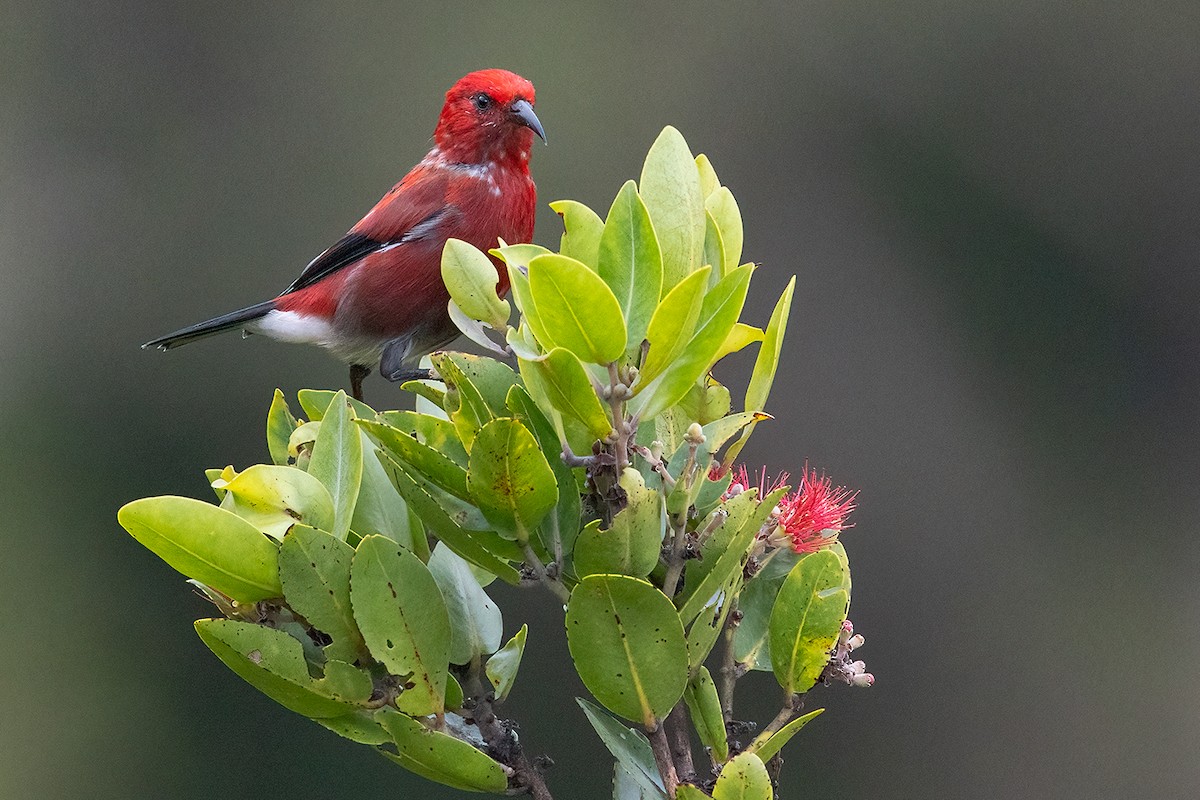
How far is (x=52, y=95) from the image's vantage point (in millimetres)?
7875

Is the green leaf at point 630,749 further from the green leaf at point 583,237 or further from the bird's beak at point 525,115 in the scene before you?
the bird's beak at point 525,115

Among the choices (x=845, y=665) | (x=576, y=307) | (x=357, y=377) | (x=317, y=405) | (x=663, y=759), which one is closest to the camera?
(x=576, y=307)

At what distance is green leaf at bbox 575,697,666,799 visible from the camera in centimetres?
139

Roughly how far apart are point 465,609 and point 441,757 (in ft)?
0.67

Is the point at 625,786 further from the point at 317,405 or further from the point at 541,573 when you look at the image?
the point at 317,405

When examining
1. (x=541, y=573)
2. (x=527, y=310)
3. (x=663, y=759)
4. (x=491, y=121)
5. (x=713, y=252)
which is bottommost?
(x=663, y=759)

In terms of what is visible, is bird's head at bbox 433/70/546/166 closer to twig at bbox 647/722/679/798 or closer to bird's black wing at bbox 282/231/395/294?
bird's black wing at bbox 282/231/395/294

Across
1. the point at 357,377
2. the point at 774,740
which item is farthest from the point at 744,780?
the point at 357,377

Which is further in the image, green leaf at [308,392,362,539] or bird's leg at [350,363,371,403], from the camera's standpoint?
bird's leg at [350,363,371,403]

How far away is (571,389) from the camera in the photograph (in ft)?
4.05

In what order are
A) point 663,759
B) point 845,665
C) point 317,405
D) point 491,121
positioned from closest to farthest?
point 663,759 → point 845,665 → point 317,405 → point 491,121

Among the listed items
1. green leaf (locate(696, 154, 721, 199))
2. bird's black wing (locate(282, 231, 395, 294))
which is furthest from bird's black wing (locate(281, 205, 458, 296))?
green leaf (locate(696, 154, 721, 199))

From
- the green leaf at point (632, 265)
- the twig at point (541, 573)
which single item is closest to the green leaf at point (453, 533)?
the twig at point (541, 573)

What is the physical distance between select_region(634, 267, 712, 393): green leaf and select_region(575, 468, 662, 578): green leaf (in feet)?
0.32
